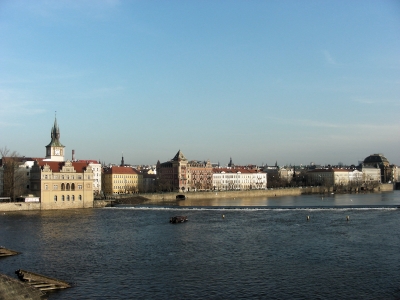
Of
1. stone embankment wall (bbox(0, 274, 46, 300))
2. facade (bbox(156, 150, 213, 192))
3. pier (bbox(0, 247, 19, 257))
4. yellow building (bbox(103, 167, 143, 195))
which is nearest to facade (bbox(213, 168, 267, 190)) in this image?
facade (bbox(156, 150, 213, 192))

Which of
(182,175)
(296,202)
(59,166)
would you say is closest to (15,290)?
(59,166)

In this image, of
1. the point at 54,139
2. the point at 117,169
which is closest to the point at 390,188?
the point at 117,169

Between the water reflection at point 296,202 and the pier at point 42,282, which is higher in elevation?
the water reflection at point 296,202

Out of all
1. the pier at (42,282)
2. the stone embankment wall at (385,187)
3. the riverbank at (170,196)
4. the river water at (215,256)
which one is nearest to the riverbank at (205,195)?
the riverbank at (170,196)

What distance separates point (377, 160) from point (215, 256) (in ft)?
584

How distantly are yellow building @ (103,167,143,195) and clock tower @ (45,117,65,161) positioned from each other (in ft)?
80.5

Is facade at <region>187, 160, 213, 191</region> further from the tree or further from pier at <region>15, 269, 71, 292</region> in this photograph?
pier at <region>15, 269, 71, 292</region>

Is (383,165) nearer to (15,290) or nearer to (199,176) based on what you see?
(199,176)

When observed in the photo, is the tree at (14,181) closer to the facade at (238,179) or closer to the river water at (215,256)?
the river water at (215,256)

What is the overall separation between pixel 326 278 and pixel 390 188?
458 feet

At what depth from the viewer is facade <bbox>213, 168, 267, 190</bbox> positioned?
14050cm

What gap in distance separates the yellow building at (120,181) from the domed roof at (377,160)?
111 metres

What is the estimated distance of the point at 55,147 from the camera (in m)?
91.8

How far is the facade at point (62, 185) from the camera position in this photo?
68.1 m
